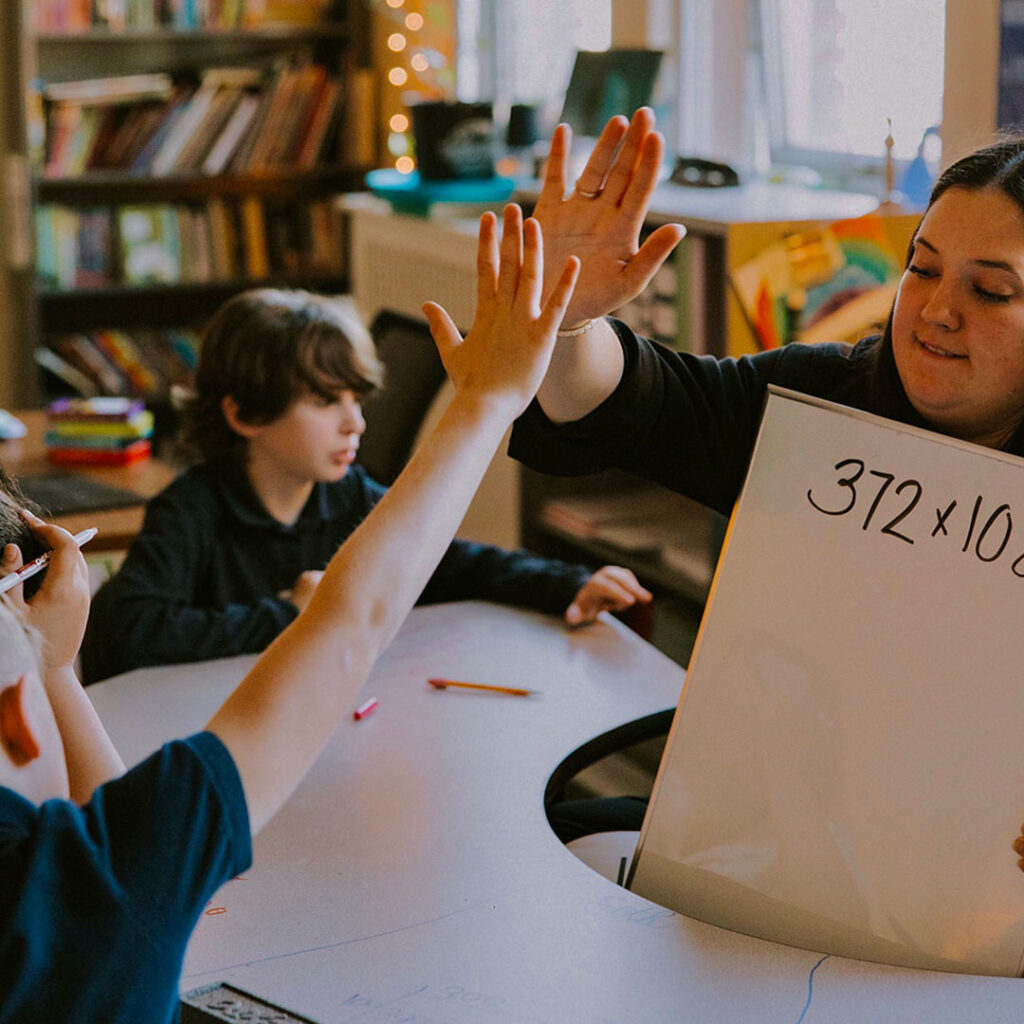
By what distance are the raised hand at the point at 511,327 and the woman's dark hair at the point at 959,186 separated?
502mm

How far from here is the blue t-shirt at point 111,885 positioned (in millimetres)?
741

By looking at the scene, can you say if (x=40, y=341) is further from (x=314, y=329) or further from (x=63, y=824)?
(x=63, y=824)

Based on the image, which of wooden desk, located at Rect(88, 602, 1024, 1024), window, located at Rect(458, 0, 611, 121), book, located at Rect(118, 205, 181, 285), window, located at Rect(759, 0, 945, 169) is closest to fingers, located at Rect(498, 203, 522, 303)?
wooden desk, located at Rect(88, 602, 1024, 1024)

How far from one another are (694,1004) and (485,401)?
1.51ft

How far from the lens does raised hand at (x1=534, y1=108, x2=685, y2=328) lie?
1.11 meters

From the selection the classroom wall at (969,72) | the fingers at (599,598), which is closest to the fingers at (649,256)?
the fingers at (599,598)

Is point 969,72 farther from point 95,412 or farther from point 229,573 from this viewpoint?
point 95,412

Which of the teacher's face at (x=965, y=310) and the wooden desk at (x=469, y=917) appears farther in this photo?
the teacher's face at (x=965, y=310)

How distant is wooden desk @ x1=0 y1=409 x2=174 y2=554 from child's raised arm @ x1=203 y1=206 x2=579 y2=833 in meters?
1.36

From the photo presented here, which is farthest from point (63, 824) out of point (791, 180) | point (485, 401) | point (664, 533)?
point (791, 180)

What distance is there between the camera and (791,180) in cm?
303

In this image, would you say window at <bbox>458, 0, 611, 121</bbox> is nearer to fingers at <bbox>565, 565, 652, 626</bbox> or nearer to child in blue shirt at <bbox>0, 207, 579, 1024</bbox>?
fingers at <bbox>565, 565, 652, 626</bbox>

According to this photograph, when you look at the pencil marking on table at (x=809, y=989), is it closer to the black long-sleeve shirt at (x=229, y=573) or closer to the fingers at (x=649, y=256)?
the fingers at (x=649, y=256)

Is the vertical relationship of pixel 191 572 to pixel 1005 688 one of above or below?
below
